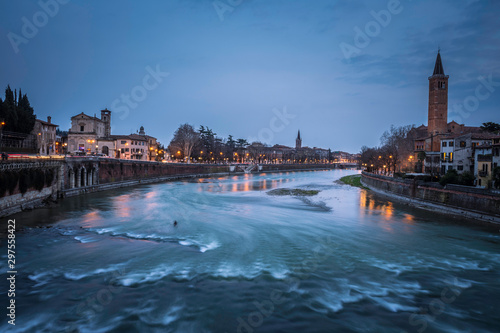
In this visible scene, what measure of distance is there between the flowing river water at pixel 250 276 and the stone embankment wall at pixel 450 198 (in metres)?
1.42

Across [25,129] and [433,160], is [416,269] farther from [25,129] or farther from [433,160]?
[25,129]

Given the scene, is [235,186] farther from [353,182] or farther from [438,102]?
[438,102]

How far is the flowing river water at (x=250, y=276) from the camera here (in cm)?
725

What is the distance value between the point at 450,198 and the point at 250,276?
1920 centimetres

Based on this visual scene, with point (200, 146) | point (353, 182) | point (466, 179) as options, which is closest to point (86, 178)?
point (466, 179)

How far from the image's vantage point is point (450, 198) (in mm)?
22047

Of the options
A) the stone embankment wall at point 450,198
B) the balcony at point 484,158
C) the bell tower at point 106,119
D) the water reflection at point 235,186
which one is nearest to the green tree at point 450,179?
the stone embankment wall at point 450,198

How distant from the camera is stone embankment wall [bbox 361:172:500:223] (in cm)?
1812

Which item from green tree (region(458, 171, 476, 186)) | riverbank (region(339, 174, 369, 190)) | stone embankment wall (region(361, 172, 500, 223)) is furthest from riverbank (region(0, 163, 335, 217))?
green tree (region(458, 171, 476, 186))

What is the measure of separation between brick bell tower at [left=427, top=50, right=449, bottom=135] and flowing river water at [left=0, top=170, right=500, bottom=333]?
140ft

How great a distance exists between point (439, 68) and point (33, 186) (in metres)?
64.6

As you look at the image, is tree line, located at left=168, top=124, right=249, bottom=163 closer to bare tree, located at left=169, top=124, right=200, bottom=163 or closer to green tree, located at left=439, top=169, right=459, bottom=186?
bare tree, located at left=169, top=124, right=200, bottom=163

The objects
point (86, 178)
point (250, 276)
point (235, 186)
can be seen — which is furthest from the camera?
point (235, 186)

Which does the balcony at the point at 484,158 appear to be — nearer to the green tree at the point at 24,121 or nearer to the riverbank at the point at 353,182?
the riverbank at the point at 353,182
